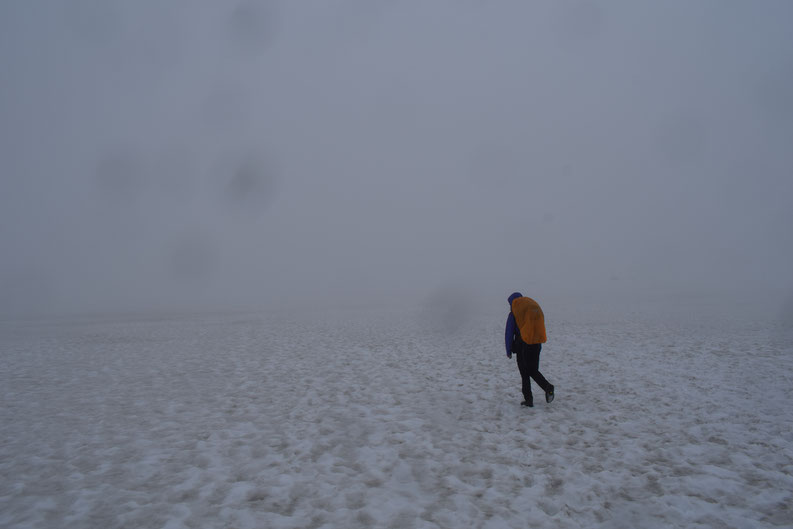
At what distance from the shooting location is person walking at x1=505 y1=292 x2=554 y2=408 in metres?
8.18

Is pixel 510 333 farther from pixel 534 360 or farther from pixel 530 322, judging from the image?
pixel 534 360

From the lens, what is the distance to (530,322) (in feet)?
26.9

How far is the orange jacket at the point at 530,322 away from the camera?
26.7 ft

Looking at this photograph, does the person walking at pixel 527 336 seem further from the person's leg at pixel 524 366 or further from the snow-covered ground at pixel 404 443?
the snow-covered ground at pixel 404 443

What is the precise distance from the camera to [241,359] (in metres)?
15.3

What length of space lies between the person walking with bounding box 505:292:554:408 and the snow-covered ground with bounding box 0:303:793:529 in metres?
0.67

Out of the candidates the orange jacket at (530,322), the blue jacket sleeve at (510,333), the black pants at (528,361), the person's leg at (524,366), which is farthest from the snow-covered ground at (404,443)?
the orange jacket at (530,322)

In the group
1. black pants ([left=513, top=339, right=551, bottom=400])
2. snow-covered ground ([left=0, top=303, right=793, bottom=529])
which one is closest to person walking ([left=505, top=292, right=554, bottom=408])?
black pants ([left=513, top=339, right=551, bottom=400])

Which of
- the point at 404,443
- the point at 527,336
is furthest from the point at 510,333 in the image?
the point at 404,443

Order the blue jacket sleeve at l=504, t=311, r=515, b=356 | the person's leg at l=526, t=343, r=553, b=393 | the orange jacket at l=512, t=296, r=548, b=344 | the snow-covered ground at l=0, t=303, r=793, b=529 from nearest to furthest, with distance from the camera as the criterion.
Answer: the snow-covered ground at l=0, t=303, r=793, b=529 < the orange jacket at l=512, t=296, r=548, b=344 < the person's leg at l=526, t=343, r=553, b=393 < the blue jacket sleeve at l=504, t=311, r=515, b=356

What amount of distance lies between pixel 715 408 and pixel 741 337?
11502 mm

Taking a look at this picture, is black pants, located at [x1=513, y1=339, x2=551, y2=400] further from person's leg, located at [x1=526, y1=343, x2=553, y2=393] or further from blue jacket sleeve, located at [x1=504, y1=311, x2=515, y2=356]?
blue jacket sleeve, located at [x1=504, y1=311, x2=515, y2=356]

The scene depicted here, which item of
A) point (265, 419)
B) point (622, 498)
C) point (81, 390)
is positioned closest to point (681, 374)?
point (622, 498)

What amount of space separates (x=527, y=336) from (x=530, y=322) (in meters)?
0.29
